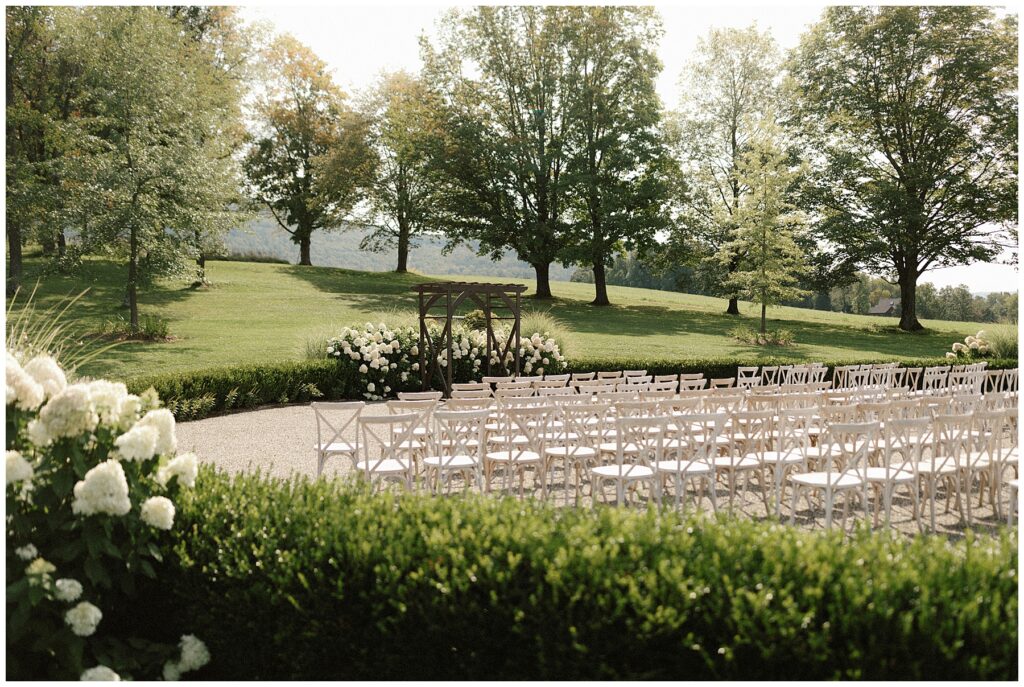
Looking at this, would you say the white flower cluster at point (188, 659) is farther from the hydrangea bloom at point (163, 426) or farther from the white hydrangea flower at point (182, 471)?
the hydrangea bloom at point (163, 426)

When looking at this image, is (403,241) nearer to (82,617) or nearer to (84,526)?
(84,526)

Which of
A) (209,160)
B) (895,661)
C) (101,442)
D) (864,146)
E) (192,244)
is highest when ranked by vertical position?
(864,146)

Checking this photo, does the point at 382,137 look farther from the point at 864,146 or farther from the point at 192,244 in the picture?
the point at 864,146

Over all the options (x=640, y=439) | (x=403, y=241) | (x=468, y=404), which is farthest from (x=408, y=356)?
(x=403, y=241)

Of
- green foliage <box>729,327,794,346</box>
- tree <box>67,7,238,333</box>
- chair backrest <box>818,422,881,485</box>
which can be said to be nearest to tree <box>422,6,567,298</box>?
green foliage <box>729,327,794,346</box>

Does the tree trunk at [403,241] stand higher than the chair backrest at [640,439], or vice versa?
the tree trunk at [403,241]

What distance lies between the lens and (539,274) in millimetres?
37812

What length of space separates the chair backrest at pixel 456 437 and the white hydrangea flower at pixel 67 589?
10.5ft

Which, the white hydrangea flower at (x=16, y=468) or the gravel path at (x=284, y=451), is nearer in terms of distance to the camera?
the white hydrangea flower at (x=16, y=468)

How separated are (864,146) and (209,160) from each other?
2837 cm

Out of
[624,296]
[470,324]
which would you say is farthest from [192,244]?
[624,296]

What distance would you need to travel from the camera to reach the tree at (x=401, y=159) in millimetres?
38344

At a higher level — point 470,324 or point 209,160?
point 209,160

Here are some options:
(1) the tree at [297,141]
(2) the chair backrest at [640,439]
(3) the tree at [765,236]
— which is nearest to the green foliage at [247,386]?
(2) the chair backrest at [640,439]
